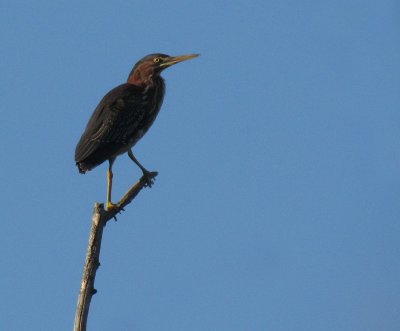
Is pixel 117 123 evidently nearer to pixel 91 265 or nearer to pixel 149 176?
pixel 149 176

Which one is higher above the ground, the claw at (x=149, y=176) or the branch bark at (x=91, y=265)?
the claw at (x=149, y=176)

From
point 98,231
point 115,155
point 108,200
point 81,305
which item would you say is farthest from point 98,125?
point 81,305

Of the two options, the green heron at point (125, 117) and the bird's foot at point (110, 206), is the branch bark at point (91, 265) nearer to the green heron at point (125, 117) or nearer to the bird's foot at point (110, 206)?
the bird's foot at point (110, 206)

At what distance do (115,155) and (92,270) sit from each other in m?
3.68

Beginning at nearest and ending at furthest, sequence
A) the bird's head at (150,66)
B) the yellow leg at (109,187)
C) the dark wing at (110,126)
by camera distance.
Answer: the yellow leg at (109,187) < the dark wing at (110,126) < the bird's head at (150,66)

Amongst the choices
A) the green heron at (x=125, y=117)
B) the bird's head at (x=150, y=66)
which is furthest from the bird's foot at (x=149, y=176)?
the bird's head at (x=150, y=66)

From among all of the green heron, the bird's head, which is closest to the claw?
the green heron

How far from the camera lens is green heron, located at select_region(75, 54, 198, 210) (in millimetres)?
12086

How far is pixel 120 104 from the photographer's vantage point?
12852mm

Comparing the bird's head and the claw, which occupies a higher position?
the bird's head

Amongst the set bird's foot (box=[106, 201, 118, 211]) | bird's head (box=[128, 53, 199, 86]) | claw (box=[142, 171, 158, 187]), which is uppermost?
bird's head (box=[128, 53, 199, 86])

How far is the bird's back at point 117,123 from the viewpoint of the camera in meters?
12.0

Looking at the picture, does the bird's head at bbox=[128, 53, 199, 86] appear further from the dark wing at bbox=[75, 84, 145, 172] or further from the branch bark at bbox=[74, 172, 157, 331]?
the branch bark at bbox=[74, 172, 157, 331]

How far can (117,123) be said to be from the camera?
12.6 meters
